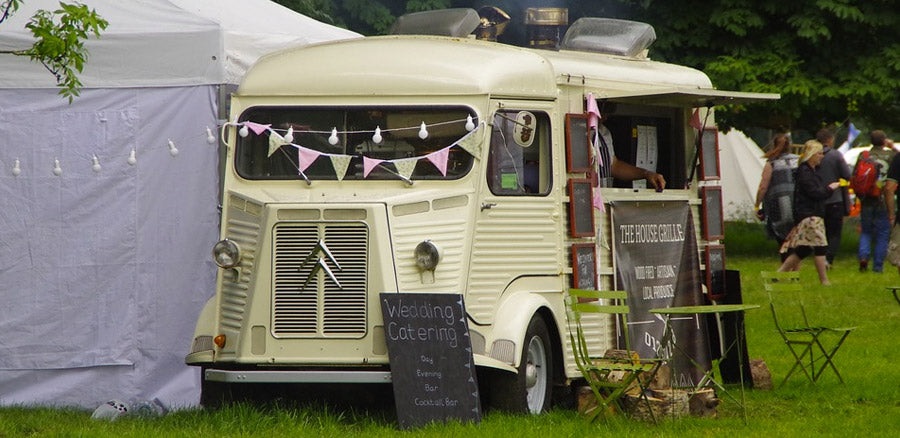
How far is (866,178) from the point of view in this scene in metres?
19.1

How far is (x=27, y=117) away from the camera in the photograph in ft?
32.3

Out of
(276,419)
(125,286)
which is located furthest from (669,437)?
(125,286)

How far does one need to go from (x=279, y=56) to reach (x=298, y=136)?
637mm

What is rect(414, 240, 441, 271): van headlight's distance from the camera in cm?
834

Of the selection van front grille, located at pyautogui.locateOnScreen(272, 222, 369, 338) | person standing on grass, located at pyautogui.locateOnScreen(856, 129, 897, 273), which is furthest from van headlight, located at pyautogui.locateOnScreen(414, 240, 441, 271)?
person standing on grass, located at pyautogui.locateOnScreen(856, 129, 897, 273)

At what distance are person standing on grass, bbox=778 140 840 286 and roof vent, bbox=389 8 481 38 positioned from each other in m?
7.83

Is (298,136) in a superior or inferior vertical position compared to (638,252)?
superior

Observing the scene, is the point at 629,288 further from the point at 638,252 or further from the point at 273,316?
the point at 273,316

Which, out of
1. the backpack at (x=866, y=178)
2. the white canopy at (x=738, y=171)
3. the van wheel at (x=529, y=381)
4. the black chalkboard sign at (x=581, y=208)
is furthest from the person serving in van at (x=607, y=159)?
the white canopy at (x=738, y=171)

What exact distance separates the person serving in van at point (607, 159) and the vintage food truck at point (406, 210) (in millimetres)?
76

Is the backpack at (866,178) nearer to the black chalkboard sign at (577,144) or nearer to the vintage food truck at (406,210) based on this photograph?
the vintage food truck at (406,210)

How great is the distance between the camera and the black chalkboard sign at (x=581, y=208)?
938 centimetres

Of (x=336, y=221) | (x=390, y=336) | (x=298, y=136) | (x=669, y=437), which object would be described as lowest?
(x=669, y=437)

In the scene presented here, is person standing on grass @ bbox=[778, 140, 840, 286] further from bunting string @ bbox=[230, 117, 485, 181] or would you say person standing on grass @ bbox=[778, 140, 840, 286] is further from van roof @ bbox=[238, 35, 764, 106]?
bunting string @ bbox=[230, 117, 485, 181]
